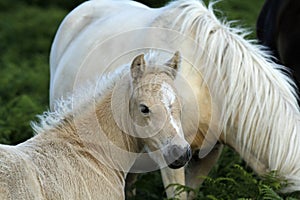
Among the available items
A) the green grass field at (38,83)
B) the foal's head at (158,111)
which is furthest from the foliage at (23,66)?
the foal's head at (158,111)

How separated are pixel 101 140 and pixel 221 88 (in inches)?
45.8

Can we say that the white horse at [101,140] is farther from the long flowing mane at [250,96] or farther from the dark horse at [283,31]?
the dark horse at [283,31]

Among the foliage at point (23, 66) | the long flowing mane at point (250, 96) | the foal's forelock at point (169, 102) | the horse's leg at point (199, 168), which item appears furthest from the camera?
the foliage at point (23, 66)

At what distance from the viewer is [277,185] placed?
4.46 m

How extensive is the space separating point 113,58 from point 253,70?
1012mm

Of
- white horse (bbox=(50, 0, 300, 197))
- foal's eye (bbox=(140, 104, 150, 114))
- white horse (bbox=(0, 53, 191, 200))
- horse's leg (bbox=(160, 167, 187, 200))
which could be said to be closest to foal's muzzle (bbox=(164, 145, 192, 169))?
white horse (bbox=(0, 53, 191, 200))

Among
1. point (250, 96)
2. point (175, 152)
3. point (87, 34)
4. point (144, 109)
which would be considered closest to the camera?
point (175, 152)

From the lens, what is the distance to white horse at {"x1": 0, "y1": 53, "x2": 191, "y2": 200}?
3.62 m

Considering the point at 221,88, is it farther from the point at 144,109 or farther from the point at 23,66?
the point at 23,66

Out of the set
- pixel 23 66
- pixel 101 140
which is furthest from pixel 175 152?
pixel 23 66

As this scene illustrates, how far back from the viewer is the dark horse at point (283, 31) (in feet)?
19.0

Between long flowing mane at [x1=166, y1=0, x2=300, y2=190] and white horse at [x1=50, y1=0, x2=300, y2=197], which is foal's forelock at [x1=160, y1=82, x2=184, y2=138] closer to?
white horse at [x1=50, y1=0, x2=300, y2=197]

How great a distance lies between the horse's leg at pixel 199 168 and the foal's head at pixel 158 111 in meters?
1.35

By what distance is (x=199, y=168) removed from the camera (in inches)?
206
